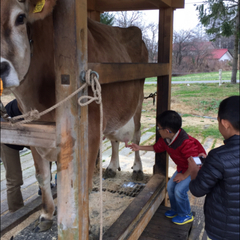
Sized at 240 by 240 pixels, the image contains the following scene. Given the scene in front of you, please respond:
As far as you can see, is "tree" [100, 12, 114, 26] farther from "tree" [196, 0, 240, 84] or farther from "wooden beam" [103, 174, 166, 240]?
"wooden beam" [103, 174, 166, 240]

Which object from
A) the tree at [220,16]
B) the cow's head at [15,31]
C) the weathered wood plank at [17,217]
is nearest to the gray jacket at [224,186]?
the cow's head at [15,31]

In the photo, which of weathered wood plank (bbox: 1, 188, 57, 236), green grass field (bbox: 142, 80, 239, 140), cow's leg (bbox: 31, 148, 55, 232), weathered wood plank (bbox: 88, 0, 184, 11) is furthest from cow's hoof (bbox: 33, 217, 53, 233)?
green grass field (bbox: 142, 80, 239, 140)

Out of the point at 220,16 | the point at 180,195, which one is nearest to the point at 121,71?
the point at 180,195

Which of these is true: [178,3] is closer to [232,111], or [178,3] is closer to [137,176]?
[232,111]

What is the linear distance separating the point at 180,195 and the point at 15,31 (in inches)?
74.6

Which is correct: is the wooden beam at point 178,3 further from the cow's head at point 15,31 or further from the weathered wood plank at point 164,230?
the weathered wood plank at point 164,230

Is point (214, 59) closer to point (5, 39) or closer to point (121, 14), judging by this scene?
point (121, 14)

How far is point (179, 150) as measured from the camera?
2.51 meters

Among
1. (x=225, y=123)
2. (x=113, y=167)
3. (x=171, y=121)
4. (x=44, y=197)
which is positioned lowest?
(x=113, y=167)

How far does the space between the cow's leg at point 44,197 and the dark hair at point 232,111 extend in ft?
5.17

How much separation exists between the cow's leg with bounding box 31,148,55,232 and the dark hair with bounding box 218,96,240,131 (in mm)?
1575

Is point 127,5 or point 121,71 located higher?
point 127,5

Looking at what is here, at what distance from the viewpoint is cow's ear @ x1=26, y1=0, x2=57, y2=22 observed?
137 centimetres

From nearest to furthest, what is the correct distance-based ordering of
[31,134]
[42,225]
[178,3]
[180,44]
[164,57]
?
1. [31,134]
2. [42,225]
3. [178,3]
4. [164,57]
5. [180,44]
